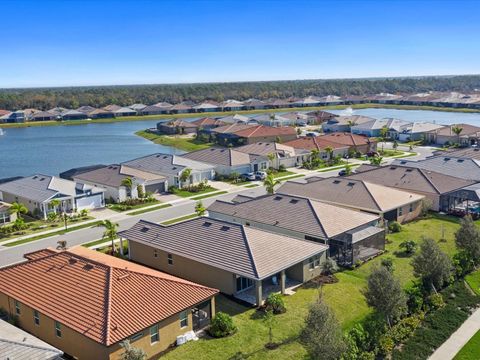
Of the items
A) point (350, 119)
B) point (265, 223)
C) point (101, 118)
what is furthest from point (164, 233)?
point (101, 118)

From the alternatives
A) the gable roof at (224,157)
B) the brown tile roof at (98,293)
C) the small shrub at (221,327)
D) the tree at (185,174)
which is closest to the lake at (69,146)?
the gable roof at (224,157)

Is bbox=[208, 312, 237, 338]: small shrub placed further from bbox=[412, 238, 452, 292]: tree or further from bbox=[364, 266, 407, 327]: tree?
bbox=[412, 238, 452, 292]: tree

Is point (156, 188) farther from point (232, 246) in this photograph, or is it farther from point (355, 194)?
point (232, 246)

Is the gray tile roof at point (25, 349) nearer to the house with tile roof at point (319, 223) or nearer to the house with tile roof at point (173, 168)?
the house with tile roof at point (319, 223)

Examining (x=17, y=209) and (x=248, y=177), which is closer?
(x=17, y=209)

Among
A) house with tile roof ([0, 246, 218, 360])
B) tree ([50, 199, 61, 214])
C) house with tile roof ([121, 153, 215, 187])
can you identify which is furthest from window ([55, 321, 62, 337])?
house with tile roof ([121, 153, 215, 187])

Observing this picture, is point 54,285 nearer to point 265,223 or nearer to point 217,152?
point 265,223

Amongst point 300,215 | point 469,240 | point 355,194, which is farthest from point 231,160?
point 469,240
